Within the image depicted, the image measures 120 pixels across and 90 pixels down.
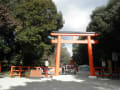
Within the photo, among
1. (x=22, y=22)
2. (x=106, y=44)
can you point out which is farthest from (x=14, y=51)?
(x=106, y=44)

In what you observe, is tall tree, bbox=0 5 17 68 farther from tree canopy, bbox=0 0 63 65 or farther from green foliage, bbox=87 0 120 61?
green foliage, bbox=87 0 120 61

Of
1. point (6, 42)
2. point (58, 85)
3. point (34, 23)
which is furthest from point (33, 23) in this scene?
point (58, 85)

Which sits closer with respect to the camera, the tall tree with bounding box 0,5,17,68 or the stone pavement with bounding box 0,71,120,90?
the stone pavement with bounding box 0,71,120,90

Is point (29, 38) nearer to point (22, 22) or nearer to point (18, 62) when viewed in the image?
point (22, 22)

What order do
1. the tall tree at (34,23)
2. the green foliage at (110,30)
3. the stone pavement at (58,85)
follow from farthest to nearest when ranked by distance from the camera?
the tall tree at (34,23) → the green foliage at (110,30) → the stone pavement at (58,85)

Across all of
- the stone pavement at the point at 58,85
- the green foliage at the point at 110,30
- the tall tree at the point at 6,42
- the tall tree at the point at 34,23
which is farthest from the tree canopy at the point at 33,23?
the green foliage at the point at 110,30

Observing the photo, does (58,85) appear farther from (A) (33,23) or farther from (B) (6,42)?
(B) (6,42)

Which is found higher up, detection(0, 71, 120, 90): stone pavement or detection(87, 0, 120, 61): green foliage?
detection(87, 0, 120, 61): green foliage

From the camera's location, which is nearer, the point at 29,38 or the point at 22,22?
the point at 29,38

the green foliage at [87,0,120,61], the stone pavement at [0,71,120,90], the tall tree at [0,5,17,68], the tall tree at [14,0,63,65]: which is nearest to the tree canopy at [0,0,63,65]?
the tall tree at [14,0,63,65]

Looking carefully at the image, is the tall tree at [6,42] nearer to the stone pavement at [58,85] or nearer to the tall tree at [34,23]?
the tall tree at [34,23]

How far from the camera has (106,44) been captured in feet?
39.2

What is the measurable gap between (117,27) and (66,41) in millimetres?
5238

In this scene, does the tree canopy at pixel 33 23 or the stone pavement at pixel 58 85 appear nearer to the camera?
the stone pavement at pixel 58 85
